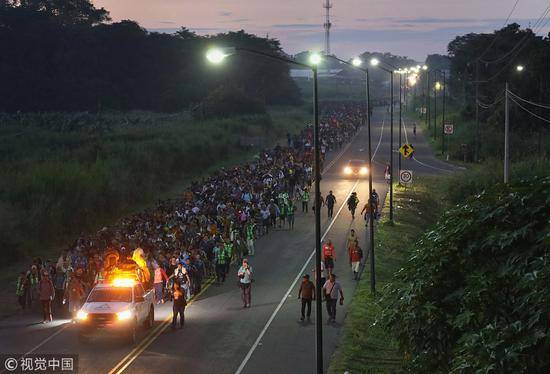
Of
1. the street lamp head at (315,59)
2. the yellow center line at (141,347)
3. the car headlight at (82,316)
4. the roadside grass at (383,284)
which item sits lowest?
the roadside grass at (383,284)

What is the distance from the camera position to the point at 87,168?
5572cm

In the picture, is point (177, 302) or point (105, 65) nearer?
point (177, 302)

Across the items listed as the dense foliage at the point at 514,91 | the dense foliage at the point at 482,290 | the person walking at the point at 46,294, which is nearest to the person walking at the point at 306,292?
the person walking at the point at 46,294

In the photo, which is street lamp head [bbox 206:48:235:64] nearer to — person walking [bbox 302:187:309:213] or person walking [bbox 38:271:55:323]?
person walking [bbox 38:271:55:323]

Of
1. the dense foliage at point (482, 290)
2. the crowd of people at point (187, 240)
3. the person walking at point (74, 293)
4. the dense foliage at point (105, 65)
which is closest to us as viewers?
the dense foliage at point (482, 290)

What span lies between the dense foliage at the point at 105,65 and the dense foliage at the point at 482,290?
110 meters

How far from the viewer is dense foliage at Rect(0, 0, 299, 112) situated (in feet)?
404

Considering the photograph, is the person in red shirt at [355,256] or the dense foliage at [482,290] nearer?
the dense foliage at [482,290]

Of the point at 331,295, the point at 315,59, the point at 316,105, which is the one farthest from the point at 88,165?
the point at 316,105

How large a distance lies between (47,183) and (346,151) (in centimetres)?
4152

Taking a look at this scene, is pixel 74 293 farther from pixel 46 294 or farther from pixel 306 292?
pixel 306 292

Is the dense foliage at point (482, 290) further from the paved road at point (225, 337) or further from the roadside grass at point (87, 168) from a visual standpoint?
the roadside grass at point (87, 168)

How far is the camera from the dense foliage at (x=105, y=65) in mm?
123000

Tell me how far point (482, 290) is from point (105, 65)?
5133 inches
